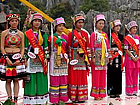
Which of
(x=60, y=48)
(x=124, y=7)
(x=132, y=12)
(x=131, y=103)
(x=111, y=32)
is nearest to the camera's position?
(x=60, y=48)

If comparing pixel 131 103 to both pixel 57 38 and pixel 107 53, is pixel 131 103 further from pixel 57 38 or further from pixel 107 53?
pixel 57 38

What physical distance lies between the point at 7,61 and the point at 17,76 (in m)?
0.29

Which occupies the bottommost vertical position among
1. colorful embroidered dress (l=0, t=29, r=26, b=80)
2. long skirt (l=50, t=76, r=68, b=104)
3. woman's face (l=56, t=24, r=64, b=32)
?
long skirt (l=50, t=76, r=68, b=104)

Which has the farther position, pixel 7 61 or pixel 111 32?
pixel 111 32

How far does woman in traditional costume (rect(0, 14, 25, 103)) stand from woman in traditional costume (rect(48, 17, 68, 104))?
50 centimetres

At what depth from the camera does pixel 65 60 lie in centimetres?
431

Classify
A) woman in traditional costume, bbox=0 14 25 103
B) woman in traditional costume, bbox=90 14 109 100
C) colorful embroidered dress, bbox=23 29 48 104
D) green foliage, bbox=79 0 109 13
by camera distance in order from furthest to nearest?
green foliage, bbox=79 0 109 13
woman in traditional costume, bbox=90 14 109 100
colorful embroidered dress, bbox=23 29 48 104
woman in traditional costume, bbox=0 14 25 103

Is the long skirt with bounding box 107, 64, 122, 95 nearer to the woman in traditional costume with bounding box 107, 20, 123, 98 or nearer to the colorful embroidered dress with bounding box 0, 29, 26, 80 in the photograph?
the woman in traditional costume with bounding box 107, 20, 123, 98

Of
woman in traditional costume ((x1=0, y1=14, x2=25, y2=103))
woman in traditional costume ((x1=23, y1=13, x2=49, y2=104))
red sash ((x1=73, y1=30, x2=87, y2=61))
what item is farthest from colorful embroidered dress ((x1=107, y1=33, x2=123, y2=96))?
woman in traditional costume ((x1=0, y1=14, x2=25, y2=103))

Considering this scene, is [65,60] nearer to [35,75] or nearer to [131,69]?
[35,75]

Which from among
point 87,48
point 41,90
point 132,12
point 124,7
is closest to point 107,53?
point 87,48

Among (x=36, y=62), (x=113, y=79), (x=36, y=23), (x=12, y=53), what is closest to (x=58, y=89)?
(x=36, y=62)

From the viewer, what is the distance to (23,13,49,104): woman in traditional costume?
407 centimetres

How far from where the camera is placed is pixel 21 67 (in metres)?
4.04
